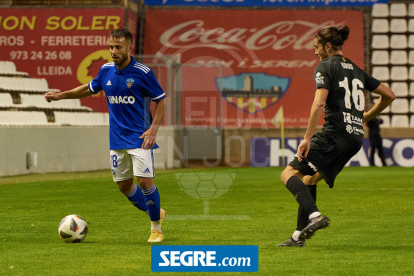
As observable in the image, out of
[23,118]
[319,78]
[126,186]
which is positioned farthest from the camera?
[23,118]

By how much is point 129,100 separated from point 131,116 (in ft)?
0.48

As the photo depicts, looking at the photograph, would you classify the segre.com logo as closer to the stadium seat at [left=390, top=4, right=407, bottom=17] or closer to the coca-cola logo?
the coca-cola logo

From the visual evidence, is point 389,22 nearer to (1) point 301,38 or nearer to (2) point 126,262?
(1) point 301,38

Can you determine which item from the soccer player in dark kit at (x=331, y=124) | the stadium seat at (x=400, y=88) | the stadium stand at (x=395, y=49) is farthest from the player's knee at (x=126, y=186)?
the stadium seat at (x=400, y=88)

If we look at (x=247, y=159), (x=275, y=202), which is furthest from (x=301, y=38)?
(x=275, y=202)

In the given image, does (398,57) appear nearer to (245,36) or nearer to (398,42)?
(398,42)

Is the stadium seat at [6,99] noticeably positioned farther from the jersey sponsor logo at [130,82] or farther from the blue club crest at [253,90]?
the jersey sponsor logo at [130,82]

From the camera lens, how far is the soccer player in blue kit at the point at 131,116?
20.7 ft

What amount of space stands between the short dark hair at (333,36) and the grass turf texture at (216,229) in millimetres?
1743

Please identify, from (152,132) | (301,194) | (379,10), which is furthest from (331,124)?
(379,10)

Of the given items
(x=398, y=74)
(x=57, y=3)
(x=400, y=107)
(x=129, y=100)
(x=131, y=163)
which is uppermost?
(x=57, y=3)

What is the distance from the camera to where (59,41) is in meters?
26.0

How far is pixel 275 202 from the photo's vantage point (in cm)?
1077

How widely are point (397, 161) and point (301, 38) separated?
6.46 m
